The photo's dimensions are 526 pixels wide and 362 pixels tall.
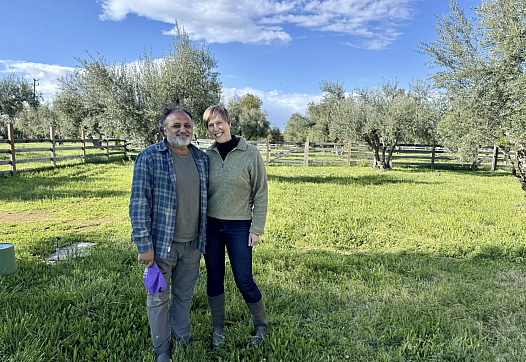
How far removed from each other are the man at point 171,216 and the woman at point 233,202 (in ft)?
0.34

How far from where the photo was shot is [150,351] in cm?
263

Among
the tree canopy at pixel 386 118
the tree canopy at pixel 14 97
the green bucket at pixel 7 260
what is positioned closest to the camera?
the green bucket at pixel 7 260

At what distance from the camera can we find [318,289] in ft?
12.7

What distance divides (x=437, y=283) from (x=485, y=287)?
1.84ft

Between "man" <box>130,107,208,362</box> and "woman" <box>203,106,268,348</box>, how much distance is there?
0.34 ft

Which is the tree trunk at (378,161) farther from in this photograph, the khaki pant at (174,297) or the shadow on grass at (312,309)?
the khaki pant at (174,297)

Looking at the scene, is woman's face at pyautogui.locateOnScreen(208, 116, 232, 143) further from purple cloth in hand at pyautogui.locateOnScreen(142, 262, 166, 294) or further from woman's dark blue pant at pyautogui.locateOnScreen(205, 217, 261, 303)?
purple cloth in hand at pyautogui.locateOnScreen(142, 262, 166, 294)

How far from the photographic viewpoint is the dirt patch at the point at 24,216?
6.77 meters

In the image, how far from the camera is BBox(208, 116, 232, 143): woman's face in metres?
2.63

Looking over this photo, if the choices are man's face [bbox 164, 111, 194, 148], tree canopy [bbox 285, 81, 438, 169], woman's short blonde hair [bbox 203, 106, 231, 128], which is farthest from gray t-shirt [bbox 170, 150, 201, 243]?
tree canopy [bbox 285, 81, 438, 169]

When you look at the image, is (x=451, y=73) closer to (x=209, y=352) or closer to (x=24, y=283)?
(x=209, y=352)

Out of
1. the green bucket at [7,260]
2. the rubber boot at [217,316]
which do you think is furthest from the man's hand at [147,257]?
the green bucket at [7,260]

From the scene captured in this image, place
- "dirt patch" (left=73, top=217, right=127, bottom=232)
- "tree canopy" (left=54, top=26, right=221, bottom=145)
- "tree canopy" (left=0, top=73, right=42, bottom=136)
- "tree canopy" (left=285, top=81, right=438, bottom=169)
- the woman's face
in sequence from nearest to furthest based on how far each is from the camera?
the woman's face, "dirt patch" (left=73, top=217, right=127, bottom=232), "tree canopy" (left=54, top=26, right=221, bottom=145), "tree canopy" (left=285, top=81, right=438, bottom=169), "tree canopy" (left=0, top=73, right=42, bottom=136)

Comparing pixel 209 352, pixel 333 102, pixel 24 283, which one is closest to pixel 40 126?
pixel 333 102
